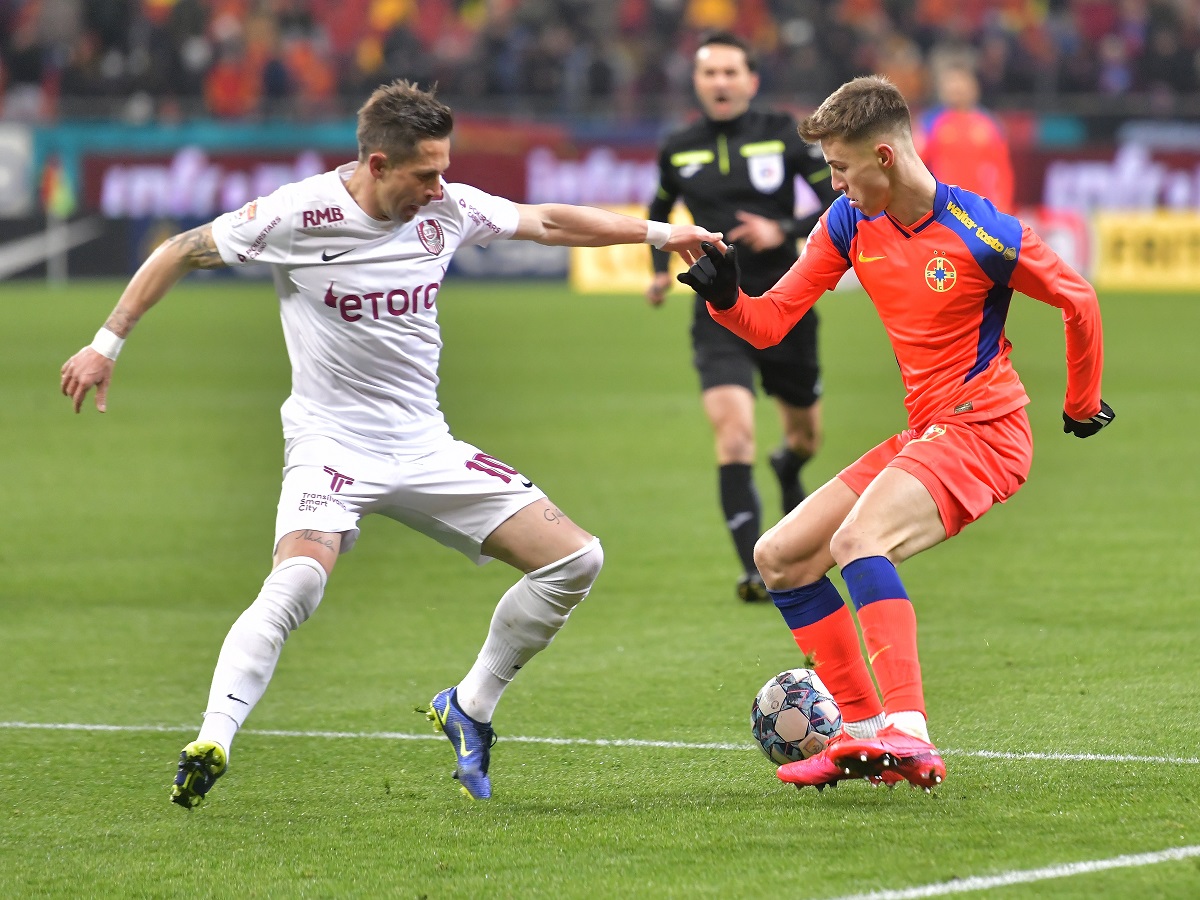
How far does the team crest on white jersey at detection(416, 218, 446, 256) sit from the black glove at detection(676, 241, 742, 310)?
0.69 m

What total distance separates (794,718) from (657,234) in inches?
58.8

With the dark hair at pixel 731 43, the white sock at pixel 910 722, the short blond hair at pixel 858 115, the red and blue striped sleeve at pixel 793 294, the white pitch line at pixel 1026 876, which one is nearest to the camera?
the white pitch line at pixel 1026 876

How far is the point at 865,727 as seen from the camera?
534cm

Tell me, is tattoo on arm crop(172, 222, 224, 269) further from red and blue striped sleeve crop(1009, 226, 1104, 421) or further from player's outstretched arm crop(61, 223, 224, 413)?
red and blue striped sleeve crop(1009, 226, 1104, 421)

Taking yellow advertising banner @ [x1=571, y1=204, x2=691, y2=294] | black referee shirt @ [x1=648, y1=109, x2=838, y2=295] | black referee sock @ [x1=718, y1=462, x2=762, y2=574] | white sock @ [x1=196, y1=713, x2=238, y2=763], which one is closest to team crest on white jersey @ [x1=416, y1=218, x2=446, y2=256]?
white sock @ [x1=196, y1=713, x2=238, y2=763]

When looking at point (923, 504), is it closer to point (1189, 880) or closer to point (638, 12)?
point (1189, 880)

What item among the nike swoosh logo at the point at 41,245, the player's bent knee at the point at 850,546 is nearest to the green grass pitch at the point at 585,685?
the player's bent knee at the point at 850,546

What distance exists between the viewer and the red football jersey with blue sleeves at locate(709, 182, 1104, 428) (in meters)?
5.18

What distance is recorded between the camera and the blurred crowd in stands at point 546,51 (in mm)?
27078

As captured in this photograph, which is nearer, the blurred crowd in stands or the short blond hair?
the short blond hair

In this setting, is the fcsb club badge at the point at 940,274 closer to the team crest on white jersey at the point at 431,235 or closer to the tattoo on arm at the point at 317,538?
the team crest on white jersey at the point at 431,235

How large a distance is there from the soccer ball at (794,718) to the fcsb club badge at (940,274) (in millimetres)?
1166

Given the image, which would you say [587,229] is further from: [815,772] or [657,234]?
[815,772]

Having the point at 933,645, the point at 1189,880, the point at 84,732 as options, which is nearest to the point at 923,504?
the point at 1189,880
